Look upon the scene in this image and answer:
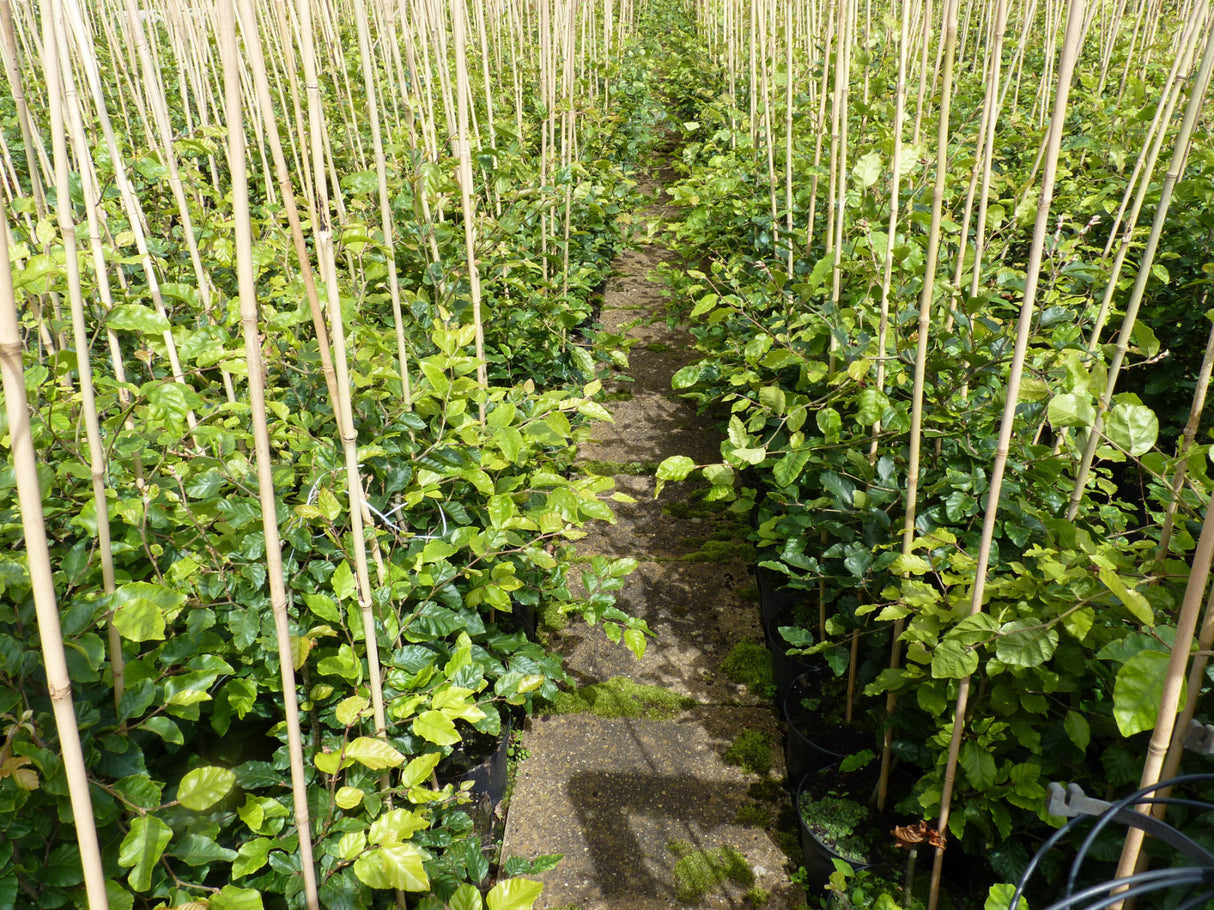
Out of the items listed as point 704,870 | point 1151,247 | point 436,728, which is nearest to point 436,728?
point 436,728

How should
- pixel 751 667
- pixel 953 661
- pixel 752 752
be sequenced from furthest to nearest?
pixel 751 667 → pixel 752 752 → pixel 953 661

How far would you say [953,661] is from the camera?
49.5 inches

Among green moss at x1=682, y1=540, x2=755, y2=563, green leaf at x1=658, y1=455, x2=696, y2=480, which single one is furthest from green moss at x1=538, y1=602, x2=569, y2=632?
green leaf at x1=658, y1=455, x2=696, y2=480

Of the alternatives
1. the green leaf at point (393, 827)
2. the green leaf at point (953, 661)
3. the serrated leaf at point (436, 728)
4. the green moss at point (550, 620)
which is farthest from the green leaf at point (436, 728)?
the green moss at point (550, 620)

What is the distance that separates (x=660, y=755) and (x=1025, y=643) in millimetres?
1313

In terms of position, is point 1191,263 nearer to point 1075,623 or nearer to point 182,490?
Result: point 1075,623

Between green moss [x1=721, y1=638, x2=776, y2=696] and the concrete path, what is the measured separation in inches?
1.2

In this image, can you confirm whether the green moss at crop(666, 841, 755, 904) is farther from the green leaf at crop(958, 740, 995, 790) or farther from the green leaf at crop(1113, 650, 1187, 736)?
the green leaf at crop(1113, 650, 1187, 736)

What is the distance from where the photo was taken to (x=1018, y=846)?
1.45m

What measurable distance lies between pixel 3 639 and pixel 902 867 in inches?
66.6

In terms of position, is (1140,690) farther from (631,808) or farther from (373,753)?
(631,808)

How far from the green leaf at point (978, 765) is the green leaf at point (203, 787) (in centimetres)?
117

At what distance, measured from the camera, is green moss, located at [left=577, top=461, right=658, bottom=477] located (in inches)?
141

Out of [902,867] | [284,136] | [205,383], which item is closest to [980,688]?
[902,867]
